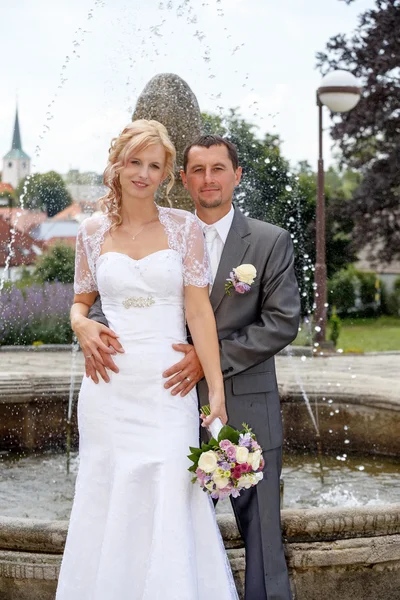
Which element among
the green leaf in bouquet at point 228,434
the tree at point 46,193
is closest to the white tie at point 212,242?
the green leaf in bouquet at point 228,434

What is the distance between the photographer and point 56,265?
2059cm

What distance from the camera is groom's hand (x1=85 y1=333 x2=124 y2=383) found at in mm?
3436

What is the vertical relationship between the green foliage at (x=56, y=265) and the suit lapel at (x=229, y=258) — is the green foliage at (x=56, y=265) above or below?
above

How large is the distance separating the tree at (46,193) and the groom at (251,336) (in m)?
26.2

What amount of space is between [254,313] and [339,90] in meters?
9.17

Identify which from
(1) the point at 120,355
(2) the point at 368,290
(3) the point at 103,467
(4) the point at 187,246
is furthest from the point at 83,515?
(2) the point at 368,290

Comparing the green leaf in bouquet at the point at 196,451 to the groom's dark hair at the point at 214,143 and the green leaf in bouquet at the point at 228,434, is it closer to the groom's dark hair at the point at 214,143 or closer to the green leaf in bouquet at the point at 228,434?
the green leaf in bouquet at the point at 228,434

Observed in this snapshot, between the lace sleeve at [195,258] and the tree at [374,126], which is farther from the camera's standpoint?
the tree at [374,126]

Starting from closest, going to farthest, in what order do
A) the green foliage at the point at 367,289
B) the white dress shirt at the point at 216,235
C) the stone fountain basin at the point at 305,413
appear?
the white dress shirt at the point at 216,235, the stone fountain basin at the point at 305,413, the green foliage at the point at 367,289

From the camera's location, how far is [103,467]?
11.3 feet

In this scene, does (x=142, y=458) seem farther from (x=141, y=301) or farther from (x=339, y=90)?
(x=339, y=90)

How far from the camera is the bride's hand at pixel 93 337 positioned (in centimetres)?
343

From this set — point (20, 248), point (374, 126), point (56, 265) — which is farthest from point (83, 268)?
point (374, 126)

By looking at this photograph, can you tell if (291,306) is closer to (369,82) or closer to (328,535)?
(328,535)
